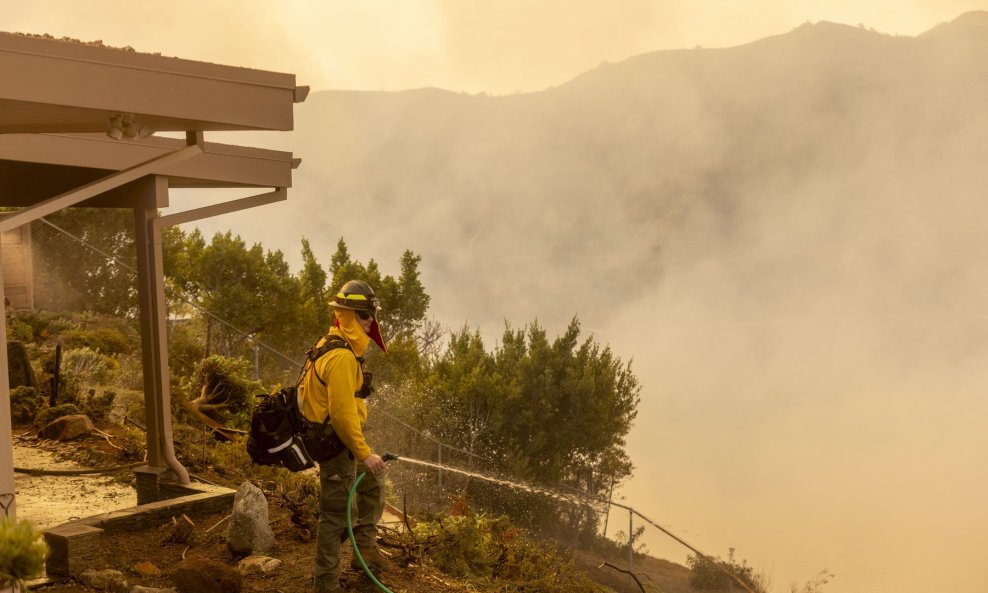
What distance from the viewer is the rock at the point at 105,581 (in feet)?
18.8

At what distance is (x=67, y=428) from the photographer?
978cm

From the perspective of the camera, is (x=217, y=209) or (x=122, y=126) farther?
(x=217, y=209)

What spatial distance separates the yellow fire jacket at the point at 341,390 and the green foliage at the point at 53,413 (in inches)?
226

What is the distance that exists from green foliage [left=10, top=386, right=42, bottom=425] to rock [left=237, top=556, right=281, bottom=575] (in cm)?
513

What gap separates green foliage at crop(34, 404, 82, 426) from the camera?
1003cm

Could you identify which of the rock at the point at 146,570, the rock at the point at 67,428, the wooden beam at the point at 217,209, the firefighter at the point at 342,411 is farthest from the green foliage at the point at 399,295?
the firefighter at the point at 342,411

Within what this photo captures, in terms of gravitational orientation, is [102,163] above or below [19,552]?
above

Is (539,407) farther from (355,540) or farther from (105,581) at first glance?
(105,581)

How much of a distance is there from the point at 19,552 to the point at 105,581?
2984mm

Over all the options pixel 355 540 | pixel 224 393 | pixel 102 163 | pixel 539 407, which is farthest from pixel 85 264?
pixel 355 540

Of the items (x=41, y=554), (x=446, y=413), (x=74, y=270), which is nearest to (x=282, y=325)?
(x=446, y=413)

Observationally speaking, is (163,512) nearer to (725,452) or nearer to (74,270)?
(74,270)

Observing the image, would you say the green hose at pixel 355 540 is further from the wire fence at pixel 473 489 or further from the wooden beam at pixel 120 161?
the wire fence at pixel 473 489

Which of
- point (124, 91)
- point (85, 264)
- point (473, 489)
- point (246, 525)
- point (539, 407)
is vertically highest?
point (85, 264)
